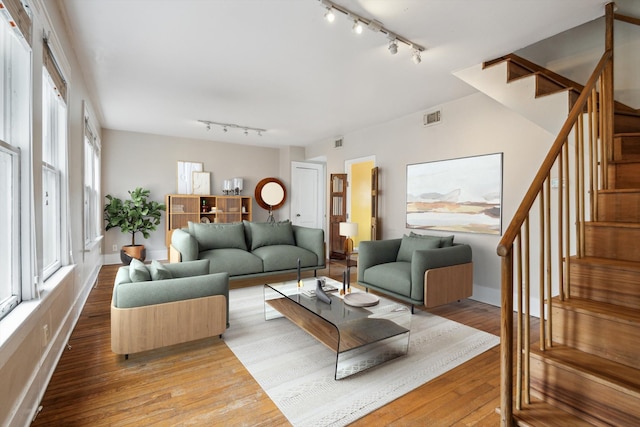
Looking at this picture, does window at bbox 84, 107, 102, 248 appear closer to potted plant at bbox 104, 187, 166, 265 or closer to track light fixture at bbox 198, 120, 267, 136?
potted plant at bbox 104, 187, 166, 265

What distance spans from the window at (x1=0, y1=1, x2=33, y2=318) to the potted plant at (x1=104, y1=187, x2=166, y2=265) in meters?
4.07

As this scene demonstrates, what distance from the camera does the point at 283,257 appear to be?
173 inches

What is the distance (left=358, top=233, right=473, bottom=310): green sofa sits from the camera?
310cm

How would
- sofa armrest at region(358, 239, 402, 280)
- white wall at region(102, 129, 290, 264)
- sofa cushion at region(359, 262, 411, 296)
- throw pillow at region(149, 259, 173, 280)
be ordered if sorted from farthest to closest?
white wall at region(102, 129, 290, 264)
sofa armrest at region(358, 239, 402, 280)
sofa cushion at region(359, 262, 411, 296)
throw pillow at region(149, 259, 173, 280)

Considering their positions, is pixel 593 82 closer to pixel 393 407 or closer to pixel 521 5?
pixel 521 5

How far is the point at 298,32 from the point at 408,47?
3.18 feet

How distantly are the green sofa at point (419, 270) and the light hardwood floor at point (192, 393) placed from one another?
811 mm

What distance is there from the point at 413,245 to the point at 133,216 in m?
4.92

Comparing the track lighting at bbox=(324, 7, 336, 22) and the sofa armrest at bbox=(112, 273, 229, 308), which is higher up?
the track lighting at bbox=(324, 7, 336, 22)

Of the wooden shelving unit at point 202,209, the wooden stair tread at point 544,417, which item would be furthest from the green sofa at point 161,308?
the wooden shelving unit at point 202,209

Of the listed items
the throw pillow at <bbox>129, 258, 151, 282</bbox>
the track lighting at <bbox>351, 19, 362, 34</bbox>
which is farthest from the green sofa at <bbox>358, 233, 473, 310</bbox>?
the throw pillow at <bbox>129, 258, 151, 282</bbox>

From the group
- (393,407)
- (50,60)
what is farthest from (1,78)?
(393,407)

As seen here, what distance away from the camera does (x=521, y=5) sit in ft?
6.96

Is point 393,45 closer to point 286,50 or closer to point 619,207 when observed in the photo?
point 286,50
